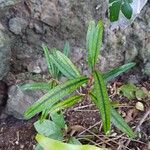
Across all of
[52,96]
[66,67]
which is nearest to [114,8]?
[66,67]

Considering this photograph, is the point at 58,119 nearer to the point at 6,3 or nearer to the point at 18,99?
the point at 18,99

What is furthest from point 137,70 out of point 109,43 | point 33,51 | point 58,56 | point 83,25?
point 58,56

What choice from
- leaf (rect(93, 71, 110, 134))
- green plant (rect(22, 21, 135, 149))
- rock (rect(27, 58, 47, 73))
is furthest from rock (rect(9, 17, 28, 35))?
leaf (rect(93, 71, 110, 134))

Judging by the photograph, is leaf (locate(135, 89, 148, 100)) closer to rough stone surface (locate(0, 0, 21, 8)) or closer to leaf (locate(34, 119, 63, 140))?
leaf (locate(34, 119, 63, 140))

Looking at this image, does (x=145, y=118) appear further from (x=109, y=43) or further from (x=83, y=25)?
(x=83, y=25)

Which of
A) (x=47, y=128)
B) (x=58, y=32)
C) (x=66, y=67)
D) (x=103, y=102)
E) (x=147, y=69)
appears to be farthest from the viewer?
(x=147, y=69)
